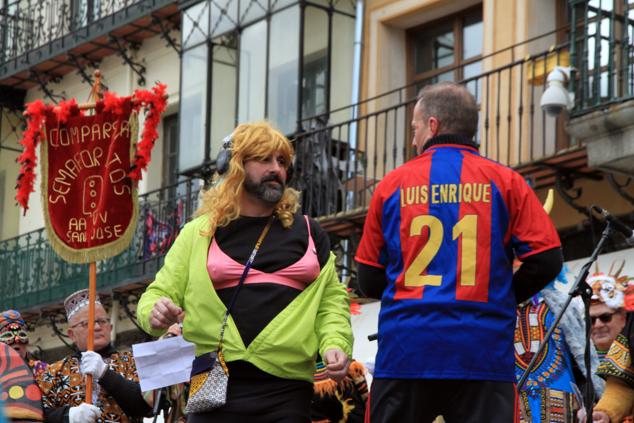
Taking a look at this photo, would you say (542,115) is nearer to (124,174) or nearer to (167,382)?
(124,174)

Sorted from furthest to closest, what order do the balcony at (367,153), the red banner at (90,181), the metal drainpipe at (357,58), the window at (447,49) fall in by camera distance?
the metal drainpipe at (357,58), the window at (447,49), the balcony at (367,153), the red banner at (90,181)

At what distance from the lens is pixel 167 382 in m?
7.33

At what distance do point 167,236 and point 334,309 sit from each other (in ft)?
45.4

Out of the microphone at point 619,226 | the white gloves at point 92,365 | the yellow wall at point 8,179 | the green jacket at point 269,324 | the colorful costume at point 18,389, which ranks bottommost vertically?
the colorful costume at point 18,389

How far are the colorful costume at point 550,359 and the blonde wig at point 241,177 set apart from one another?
243 centimetres

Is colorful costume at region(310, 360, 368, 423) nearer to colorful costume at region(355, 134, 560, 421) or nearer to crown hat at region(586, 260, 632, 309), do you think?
crown hat at region(586, 260, 632, 309)

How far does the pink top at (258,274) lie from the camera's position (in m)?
6.62

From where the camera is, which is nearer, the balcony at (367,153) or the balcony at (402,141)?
the balcony at (402,141)

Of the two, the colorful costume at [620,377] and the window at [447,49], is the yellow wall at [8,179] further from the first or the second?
the colorful costume at [620,377]

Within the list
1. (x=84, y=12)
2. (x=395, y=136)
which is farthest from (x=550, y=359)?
(x=84, y=12)

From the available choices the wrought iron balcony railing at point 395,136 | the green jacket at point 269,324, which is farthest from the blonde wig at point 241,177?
the wrought iron balcony railing at point 395,136

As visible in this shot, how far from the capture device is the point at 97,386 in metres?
9.59

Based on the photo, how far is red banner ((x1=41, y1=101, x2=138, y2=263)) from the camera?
937cm

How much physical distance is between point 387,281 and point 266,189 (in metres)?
0.81
